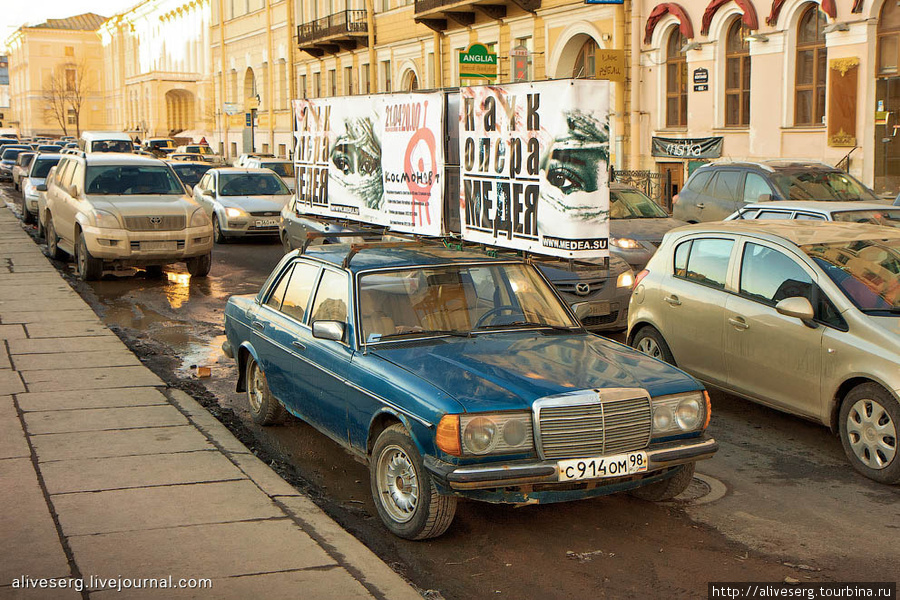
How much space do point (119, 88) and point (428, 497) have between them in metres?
110

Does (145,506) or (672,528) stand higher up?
(145,506)

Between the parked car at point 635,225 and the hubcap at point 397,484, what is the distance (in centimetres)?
803

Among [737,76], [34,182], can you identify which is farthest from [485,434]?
[34,182]

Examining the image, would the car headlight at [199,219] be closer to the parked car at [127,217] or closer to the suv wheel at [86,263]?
the parked car at [127,217]

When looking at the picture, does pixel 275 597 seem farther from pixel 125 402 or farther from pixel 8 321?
pixel 8 321

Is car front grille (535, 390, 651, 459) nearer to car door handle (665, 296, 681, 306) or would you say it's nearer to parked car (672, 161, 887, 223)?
car door handle (665, 296, 681, 306)

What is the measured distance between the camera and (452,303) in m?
6.66

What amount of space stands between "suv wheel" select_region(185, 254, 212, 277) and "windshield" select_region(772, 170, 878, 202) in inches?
351

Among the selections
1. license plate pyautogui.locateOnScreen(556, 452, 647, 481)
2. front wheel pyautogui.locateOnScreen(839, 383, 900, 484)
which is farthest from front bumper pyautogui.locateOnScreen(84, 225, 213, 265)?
license plate pyautogui.locateOnScreen(556, 452, 647, 481)

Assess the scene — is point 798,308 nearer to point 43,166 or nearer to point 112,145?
point 43,166

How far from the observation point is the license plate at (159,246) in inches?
637

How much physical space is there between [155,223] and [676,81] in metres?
15.3

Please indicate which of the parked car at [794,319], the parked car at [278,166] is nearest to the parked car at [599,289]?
the parked car at [794,319]

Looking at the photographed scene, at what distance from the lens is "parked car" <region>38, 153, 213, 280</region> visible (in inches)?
631
